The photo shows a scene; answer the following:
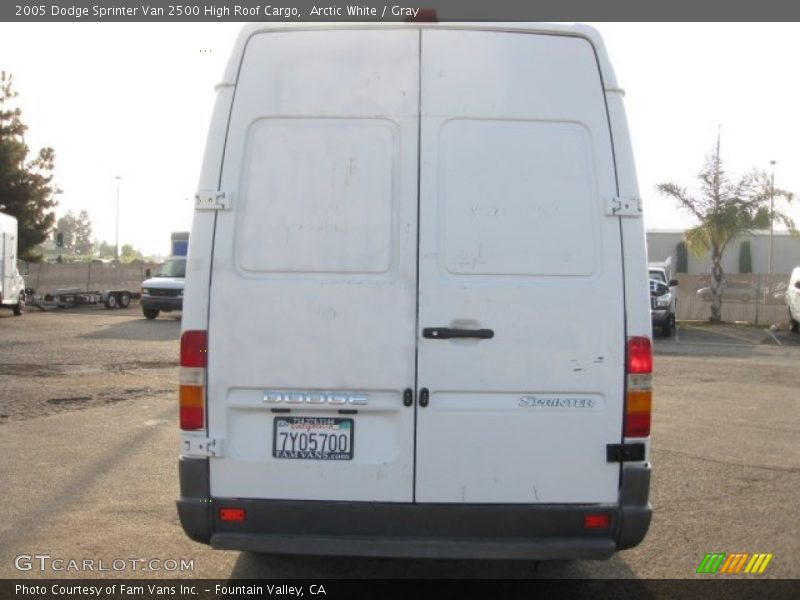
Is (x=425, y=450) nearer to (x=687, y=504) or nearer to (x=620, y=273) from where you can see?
(x=620, y=273)

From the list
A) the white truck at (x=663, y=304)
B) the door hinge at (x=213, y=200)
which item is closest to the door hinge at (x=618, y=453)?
the door hinge at (x=213, y=200)

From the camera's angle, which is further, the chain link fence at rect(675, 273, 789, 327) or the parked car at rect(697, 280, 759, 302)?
the parked car at rect(697, 280, 759, 302)

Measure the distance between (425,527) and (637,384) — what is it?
47.5 inches

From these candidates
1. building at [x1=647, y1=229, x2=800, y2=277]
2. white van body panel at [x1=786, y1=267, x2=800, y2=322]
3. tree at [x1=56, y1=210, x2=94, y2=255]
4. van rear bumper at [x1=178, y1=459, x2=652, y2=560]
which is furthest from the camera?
tree at [x1=56, y1=210, x2=94, y2=255]

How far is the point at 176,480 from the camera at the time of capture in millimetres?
6949

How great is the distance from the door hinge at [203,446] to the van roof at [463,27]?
5.63 ft

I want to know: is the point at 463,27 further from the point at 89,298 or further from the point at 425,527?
the point at 89,298

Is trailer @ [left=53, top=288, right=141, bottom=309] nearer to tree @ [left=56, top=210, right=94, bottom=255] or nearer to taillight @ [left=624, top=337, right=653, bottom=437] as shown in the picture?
taillight @ [left=624, top=337, right=653, bottom=437]

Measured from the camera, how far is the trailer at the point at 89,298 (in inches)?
1300

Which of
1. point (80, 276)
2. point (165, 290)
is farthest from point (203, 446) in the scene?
point (80, 276)

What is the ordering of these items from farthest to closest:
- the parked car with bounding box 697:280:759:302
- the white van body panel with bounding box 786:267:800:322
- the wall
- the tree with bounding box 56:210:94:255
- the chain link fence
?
the tree with bounding box 56:210:94:255 → the wall → the parked car with bounding box 697:280:759:302 → the chain link fence → the white van body panel with bounding box 786:267:800:322

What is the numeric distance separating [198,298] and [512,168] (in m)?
1.61

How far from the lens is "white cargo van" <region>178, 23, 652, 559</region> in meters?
3.99

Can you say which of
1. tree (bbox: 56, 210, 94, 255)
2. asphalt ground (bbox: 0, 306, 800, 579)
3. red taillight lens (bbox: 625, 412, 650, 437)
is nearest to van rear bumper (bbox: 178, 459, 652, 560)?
red taillight lens (bbox: 625, 412, 650, 437)
